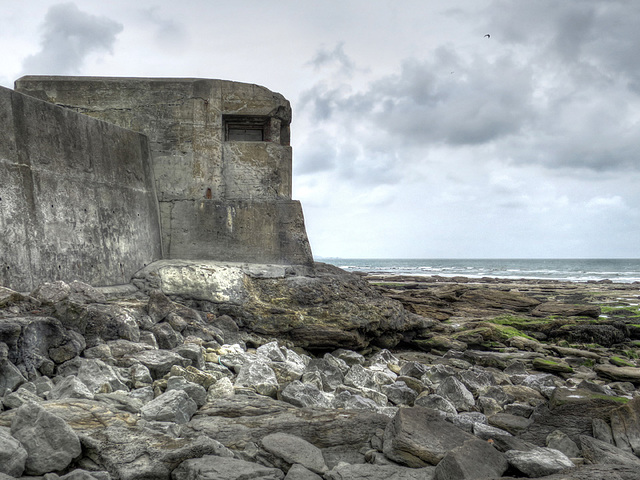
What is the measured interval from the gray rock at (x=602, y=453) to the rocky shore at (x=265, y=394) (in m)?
0.01

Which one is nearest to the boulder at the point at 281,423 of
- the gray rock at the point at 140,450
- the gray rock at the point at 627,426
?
the gray rock at the point at 140,450

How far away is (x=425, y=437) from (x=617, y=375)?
452 cm

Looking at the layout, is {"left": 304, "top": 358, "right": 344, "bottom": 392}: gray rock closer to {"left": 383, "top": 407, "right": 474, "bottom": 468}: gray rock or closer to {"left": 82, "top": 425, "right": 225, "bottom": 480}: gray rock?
{"left": 383, "top": 407, "right": 474, "bottom": 468}: gray rock

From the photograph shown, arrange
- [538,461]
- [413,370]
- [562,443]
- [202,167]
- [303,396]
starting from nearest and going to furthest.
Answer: [538,461], [562,443], [303,396], [413,370], [202,167]

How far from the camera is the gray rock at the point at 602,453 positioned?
3.30 meters

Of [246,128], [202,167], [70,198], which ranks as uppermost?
[246,128]

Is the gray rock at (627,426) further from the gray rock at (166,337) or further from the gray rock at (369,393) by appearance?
the gray rock at (166,337)

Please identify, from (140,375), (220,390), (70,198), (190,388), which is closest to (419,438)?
(220,390)

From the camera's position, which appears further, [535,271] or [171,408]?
[535,271]

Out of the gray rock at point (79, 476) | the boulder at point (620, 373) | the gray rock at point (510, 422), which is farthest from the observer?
the boulder at point (620, 373)

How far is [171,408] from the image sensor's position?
324 centimetres

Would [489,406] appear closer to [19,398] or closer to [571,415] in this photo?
[571,415]

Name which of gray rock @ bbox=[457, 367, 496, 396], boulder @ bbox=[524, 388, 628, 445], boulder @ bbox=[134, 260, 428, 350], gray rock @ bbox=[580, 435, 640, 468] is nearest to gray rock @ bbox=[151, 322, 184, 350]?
boulder @ bbox=[134, 260, 428, 350]

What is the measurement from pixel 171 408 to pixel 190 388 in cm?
36
